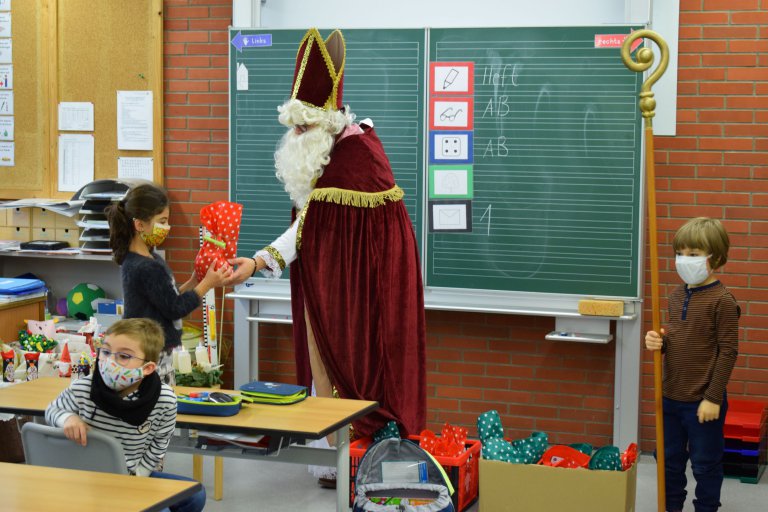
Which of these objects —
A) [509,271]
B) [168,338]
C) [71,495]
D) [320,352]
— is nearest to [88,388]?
[71,495]

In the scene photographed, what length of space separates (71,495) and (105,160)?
150 inches

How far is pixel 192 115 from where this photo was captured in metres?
5.79

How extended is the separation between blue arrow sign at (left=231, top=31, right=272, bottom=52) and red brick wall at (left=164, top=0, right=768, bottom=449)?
324 mm

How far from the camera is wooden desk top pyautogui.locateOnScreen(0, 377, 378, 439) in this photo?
3004mm

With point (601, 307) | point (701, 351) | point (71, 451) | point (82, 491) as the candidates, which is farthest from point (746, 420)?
point (82, 491)

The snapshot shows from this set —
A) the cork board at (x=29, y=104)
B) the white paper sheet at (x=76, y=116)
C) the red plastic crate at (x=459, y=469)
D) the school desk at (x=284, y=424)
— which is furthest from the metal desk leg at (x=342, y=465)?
the cork board at (x=29, y=104)

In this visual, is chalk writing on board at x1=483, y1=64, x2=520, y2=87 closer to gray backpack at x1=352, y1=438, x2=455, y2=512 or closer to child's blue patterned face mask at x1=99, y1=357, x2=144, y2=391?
gray backpack at x1=352, y1=438, x2=455, y2=512

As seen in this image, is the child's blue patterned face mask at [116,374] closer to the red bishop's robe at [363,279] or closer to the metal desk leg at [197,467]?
the red bishop's robe at [363,279]

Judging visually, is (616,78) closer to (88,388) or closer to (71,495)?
(88,388)

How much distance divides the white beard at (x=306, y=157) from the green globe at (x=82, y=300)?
6.90 ft

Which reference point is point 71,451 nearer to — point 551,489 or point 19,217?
point 551,489

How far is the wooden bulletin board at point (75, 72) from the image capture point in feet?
19.0

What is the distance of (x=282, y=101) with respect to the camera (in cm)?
537

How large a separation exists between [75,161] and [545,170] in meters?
2.77
